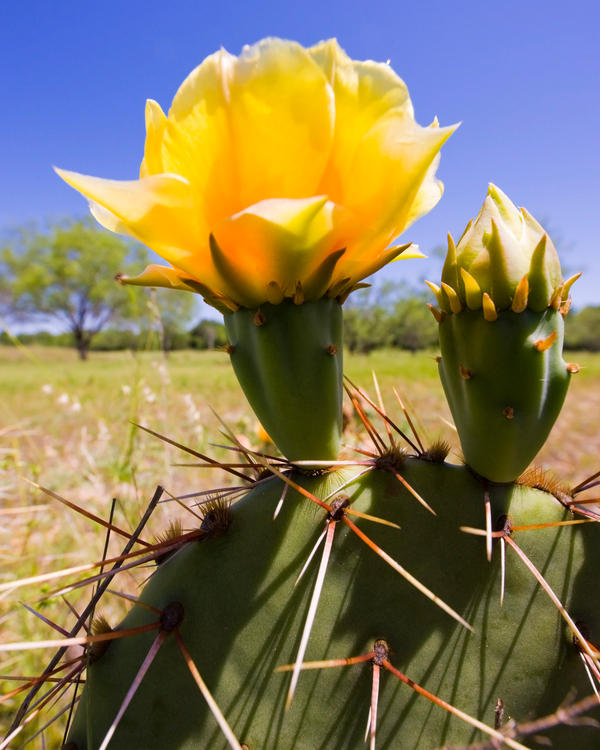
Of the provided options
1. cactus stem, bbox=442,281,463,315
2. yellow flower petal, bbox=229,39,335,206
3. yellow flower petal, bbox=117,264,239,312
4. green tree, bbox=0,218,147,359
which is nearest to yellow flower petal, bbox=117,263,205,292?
yellow flower petal, bbox=117,264,239,312

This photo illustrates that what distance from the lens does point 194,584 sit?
0.50m

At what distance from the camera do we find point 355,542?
20.0 inches

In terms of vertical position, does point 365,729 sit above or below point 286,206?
below

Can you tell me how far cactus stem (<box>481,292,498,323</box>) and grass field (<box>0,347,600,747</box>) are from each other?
0.56 feet

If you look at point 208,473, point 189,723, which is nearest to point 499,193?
point 189,723

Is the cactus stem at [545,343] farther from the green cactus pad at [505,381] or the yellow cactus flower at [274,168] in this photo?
the yellow cactus flower at [274,168]

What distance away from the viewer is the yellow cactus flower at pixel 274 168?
0.38m

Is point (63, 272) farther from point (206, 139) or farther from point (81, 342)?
point (206, 139)

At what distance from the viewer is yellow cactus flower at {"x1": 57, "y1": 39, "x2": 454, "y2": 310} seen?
0.38 m

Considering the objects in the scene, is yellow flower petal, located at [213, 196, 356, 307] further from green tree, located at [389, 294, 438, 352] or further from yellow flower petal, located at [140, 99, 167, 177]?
green tree, located at [389, 294, 438, 352]

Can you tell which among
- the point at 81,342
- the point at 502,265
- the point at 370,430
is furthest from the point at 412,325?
the point at 502,265

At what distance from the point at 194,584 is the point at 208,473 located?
2.22 metres

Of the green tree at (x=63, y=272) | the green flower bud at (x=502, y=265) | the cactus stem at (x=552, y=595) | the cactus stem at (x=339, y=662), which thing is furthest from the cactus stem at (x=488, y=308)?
the green tree at (x=63, y=272)

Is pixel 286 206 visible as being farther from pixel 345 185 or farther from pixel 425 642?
pixel 425 642
